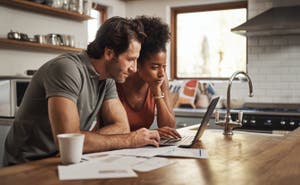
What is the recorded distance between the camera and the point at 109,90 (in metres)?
2.07

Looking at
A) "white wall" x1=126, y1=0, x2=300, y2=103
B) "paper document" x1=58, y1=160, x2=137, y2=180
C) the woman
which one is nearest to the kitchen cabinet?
the woman

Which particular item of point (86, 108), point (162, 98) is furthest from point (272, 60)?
point (86, 108)

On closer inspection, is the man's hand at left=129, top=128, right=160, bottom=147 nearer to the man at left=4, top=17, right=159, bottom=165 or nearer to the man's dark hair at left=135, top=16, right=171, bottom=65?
the man at left=4, top=17, right=159, bottom=165

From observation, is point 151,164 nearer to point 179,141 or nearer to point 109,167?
point 109,167

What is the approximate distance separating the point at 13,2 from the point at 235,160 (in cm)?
273

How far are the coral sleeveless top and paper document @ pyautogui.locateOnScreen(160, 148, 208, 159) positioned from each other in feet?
2.40

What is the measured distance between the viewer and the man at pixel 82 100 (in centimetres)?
162

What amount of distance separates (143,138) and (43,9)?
2541 millimetres

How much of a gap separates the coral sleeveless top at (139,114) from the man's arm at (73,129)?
2.25 feet

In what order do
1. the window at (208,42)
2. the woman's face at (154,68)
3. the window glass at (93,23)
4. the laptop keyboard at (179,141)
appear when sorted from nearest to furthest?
the laptop keyboard at (179,141) → the woman's face at (154,68) → the window at (208,42) → the window glass at (93,23)

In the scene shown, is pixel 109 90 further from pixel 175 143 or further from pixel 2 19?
pixel 2 19

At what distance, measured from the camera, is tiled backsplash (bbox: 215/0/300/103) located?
437cm

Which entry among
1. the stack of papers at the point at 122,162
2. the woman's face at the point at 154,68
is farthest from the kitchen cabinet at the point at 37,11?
the stack of papers at the point at 122,162

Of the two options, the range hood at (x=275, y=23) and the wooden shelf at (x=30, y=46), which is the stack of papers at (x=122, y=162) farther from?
the range hood at (x=275, y=23)
